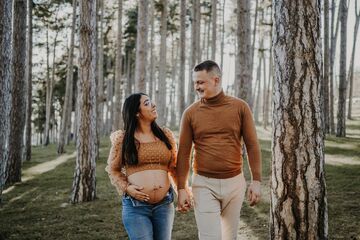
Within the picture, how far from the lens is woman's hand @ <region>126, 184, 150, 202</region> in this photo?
12.4ft

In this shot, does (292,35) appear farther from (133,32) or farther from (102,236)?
(133,32)

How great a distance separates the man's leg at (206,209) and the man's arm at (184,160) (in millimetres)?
110

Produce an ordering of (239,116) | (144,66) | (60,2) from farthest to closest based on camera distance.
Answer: (60,2) → (144,66) → (239,116)

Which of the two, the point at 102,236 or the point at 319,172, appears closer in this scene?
the point at 319,172

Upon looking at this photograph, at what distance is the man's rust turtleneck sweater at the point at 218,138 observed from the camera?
3924mm

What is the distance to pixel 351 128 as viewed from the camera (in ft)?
78.6

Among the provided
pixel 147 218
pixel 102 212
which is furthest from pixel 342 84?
pixel 147 218

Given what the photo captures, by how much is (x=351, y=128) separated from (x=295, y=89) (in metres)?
22.3

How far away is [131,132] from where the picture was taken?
13.2 feet

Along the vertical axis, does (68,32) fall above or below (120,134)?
above

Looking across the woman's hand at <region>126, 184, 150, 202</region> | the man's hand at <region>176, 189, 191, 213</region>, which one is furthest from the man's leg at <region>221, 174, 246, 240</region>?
the woman's hand at <region>126, 184, 150, 202</region>

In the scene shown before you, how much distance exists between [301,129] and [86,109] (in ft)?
21.6

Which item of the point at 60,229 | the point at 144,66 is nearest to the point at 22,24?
the point at 144,66

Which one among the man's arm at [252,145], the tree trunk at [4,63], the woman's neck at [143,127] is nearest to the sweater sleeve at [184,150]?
the woman's neck at [143,127]
